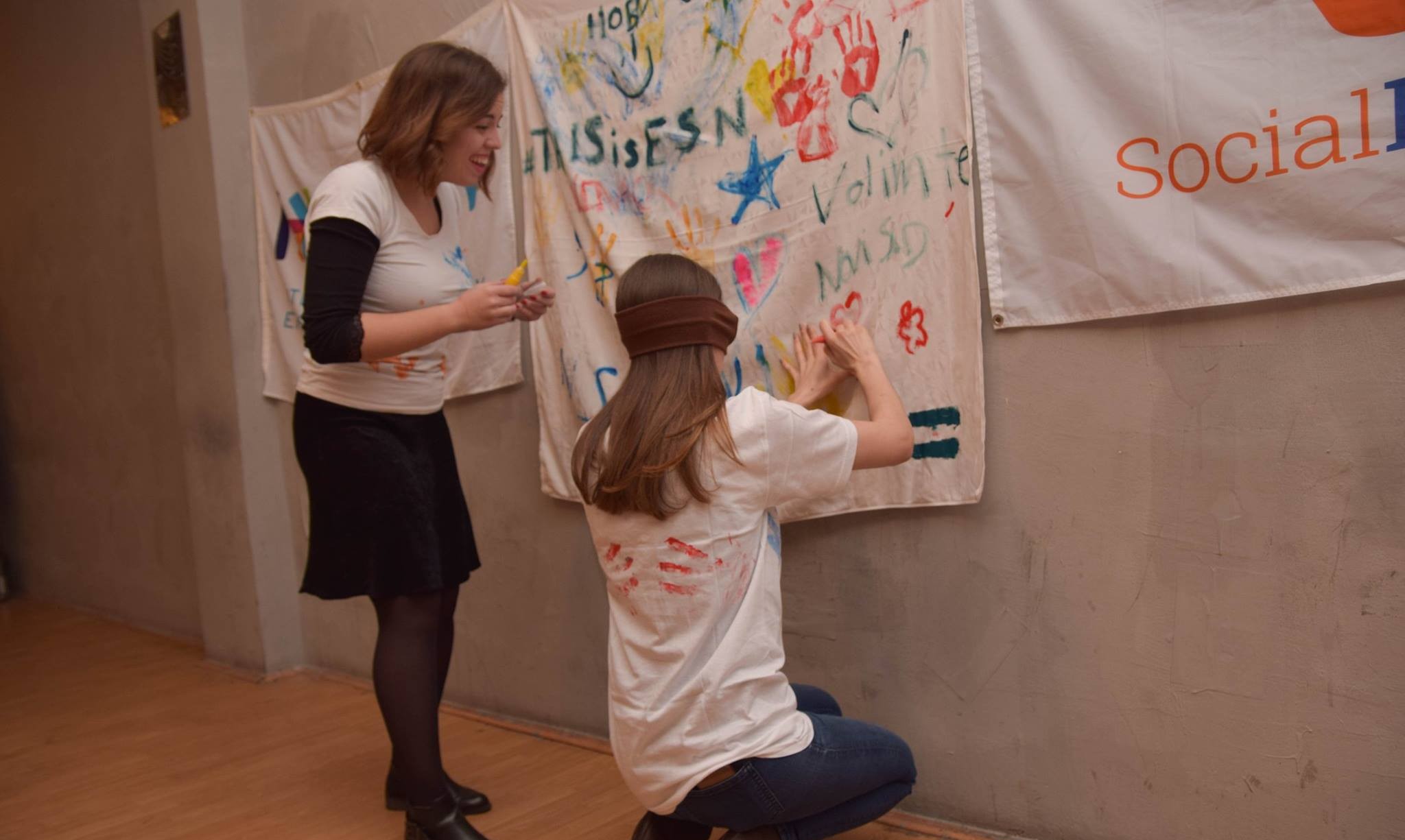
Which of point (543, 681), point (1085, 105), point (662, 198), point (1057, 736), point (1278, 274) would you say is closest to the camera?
point (1278, 274)

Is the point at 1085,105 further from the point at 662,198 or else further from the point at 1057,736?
the point at 1057,736

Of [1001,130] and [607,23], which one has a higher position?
[607,23]

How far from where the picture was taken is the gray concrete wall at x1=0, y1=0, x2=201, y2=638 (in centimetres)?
411

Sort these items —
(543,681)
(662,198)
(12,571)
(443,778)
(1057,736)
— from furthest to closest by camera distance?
1. (12,571)
2. (543,681)
3. (662,198)
4. (443,778)
5. (1057,736)

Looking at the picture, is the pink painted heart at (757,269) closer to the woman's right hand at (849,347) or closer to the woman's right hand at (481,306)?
the woman's right hand at (849,347)

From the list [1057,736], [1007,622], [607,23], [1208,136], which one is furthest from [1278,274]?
[607,23]

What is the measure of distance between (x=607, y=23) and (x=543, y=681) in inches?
65.6

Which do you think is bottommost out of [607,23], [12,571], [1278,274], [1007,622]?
[12,571]

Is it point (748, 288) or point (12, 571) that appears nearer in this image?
point (748, 288)

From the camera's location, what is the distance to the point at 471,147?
2.04 m

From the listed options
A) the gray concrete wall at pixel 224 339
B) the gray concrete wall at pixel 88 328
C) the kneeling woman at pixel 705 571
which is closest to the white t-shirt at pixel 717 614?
the kneeling woman at pixel 705 571

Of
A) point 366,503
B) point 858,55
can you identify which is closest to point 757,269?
point 858,55

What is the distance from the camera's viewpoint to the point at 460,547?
2197mm

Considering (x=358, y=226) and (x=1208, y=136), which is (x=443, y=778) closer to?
(x=358, y=226)
